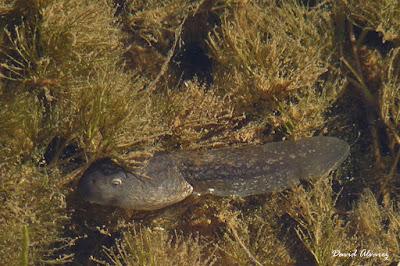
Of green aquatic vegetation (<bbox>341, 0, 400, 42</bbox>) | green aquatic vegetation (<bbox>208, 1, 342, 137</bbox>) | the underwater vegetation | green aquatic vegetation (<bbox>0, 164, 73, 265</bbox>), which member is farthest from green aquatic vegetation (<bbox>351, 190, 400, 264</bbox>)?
green aquatic vegetation (<bbox>0, 164, 73, 265</bbox>)

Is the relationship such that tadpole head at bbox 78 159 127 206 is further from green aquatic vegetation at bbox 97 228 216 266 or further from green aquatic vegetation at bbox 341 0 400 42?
green aquatic vegetation at bbox 341 0 400 42

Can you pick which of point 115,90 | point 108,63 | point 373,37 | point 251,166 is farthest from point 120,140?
point 373,37

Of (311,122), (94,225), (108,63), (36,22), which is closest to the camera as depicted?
(36,22)

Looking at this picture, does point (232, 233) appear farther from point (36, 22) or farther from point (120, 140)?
point (36, 22)

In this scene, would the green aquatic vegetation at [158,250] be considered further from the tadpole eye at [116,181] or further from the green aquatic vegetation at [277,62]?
the green aquatic vegetation at [277,62]

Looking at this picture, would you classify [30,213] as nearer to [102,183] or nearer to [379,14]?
[102,183]

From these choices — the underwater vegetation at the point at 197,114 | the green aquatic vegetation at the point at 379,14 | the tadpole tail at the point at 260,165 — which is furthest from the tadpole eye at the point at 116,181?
the green aquatic vegetation at the point at 379,14
